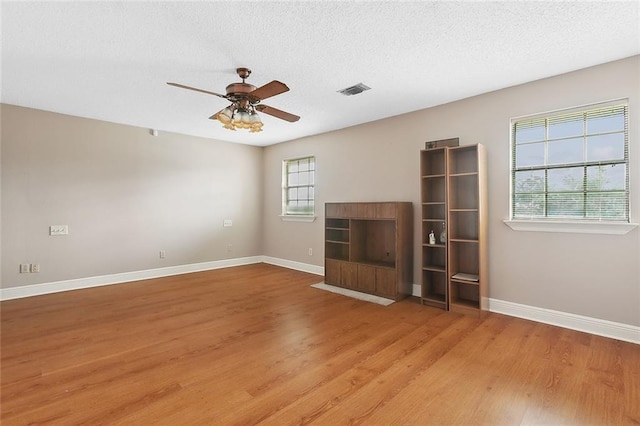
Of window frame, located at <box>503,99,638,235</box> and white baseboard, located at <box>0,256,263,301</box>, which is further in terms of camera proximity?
white baseboard, located at <box>0,256,263,301</box>

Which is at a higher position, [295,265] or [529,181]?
[529,181]

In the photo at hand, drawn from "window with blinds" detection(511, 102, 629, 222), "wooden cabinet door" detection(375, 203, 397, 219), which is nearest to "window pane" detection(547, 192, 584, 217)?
"window with blinds" detection(511, 102, 629, 222)

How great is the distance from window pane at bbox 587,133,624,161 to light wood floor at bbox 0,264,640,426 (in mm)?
1767

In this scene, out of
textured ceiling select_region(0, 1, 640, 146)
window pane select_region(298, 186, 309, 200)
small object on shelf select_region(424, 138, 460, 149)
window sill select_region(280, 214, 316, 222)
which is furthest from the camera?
window pane select_region(298, 186, 309, 200)

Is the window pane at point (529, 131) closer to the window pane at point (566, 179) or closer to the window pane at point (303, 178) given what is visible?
the window pane at point (566, 179)

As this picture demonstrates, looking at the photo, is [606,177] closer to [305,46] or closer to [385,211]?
[385,211]

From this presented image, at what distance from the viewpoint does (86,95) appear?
3809 mm

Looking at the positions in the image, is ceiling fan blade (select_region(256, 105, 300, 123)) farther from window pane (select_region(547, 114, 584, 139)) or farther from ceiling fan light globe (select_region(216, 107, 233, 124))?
window pane (select_region(547, 114, 584, 139))

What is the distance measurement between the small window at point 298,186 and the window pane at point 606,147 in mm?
4089

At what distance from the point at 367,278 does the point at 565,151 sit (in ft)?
9.23

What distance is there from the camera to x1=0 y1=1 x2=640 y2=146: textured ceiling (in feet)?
7.16

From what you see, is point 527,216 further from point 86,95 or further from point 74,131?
point 74,131

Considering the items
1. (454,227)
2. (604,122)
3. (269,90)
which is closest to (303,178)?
(454,227)

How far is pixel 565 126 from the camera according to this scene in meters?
3.24
